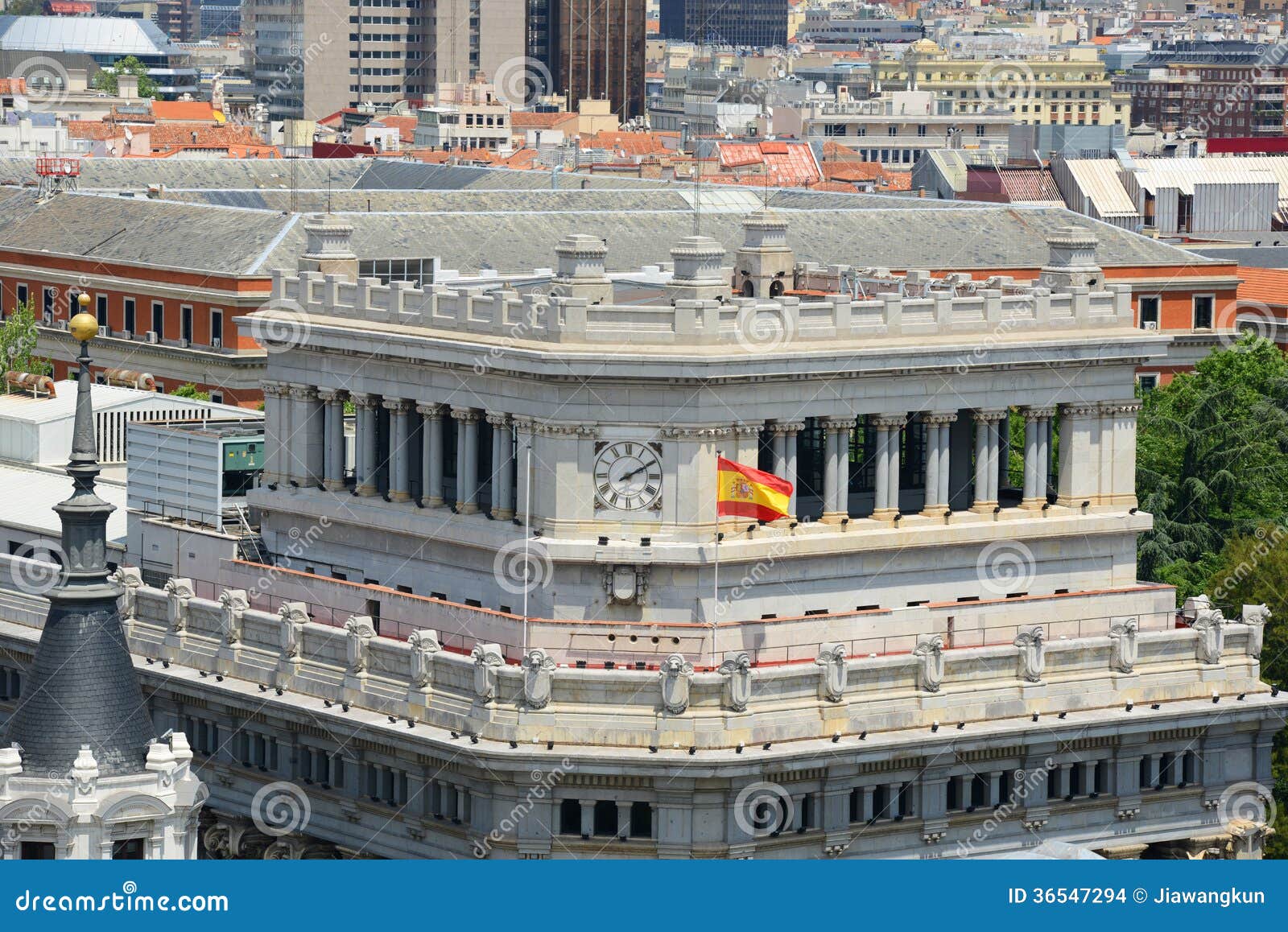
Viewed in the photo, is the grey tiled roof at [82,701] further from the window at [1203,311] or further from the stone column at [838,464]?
the window at [1203,311]

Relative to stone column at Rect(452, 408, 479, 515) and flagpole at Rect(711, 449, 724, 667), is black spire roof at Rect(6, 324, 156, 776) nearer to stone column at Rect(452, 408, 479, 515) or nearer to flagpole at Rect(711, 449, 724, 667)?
flagpole at Rect(711, 449, 724, 667)

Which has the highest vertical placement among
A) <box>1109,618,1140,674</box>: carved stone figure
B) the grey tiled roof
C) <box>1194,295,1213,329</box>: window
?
the grey tiled roof

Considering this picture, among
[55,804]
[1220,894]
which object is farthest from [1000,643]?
[1220,894]

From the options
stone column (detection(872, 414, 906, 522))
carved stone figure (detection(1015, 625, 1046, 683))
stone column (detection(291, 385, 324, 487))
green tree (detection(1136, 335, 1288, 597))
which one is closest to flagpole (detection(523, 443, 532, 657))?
stone column (detection(872, 414, 906, 522))

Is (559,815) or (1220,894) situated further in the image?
(559,815)

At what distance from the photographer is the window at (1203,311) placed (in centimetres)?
18550

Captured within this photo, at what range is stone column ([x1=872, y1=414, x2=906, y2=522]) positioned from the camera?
331ft

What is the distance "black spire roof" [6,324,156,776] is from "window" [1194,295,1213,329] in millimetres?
112915

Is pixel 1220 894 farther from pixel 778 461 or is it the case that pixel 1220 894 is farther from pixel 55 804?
pixel 778 461

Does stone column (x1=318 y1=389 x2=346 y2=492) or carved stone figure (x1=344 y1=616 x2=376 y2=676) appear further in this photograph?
stone column (x1=318 y1=389 x2=346 y2=492)

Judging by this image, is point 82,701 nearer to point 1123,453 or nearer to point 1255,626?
point 1255,626

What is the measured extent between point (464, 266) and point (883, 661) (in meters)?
76.9

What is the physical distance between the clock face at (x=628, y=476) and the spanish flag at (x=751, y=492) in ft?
5.63

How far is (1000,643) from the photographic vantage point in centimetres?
10138
